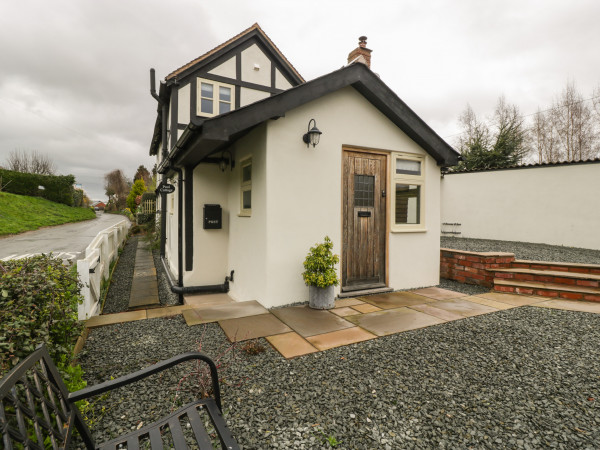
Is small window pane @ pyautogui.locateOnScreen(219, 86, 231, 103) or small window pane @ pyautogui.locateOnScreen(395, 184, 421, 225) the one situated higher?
small window pane @ pyautogui.locateOnScreen(219, 86, 231, 103)

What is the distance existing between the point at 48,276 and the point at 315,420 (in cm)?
253

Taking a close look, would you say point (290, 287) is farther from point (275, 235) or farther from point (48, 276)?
point (48, 276)

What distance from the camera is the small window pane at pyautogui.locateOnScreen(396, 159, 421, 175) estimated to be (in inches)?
215

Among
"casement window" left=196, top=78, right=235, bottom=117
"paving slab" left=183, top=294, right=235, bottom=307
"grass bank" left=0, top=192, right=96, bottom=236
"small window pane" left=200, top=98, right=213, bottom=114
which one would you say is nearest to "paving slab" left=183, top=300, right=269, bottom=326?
"paving slab" left=183, top=294, right=235, bottom=307

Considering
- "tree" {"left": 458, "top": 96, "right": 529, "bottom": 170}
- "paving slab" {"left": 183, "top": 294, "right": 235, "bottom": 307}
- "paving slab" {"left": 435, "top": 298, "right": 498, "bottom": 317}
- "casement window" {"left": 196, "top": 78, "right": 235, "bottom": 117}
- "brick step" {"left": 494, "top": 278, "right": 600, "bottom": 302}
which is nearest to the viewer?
"paving slab" {"left": 435, "top": 298, "right": 498, "bottom": 317}

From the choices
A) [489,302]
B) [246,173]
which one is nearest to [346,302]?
[489,302]

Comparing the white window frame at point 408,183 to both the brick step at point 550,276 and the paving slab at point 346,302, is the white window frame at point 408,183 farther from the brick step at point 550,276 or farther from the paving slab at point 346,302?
the brick step at point 550,276

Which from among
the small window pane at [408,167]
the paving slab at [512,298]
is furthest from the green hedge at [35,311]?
the paving slab at [512,298]

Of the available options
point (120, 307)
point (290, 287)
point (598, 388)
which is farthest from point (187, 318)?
point (598, 388)

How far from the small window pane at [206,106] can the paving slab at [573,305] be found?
10238mm

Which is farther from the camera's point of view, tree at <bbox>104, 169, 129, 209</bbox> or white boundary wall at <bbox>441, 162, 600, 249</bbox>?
tree at <bbox>104, 169, 129, 209</bbox>

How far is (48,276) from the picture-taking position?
2.42 metres

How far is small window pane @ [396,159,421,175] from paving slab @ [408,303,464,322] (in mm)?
2539

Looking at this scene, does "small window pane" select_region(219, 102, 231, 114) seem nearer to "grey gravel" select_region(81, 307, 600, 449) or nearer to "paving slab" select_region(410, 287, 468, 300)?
"grey gravel" select_region(81, 307, 600, 449)
